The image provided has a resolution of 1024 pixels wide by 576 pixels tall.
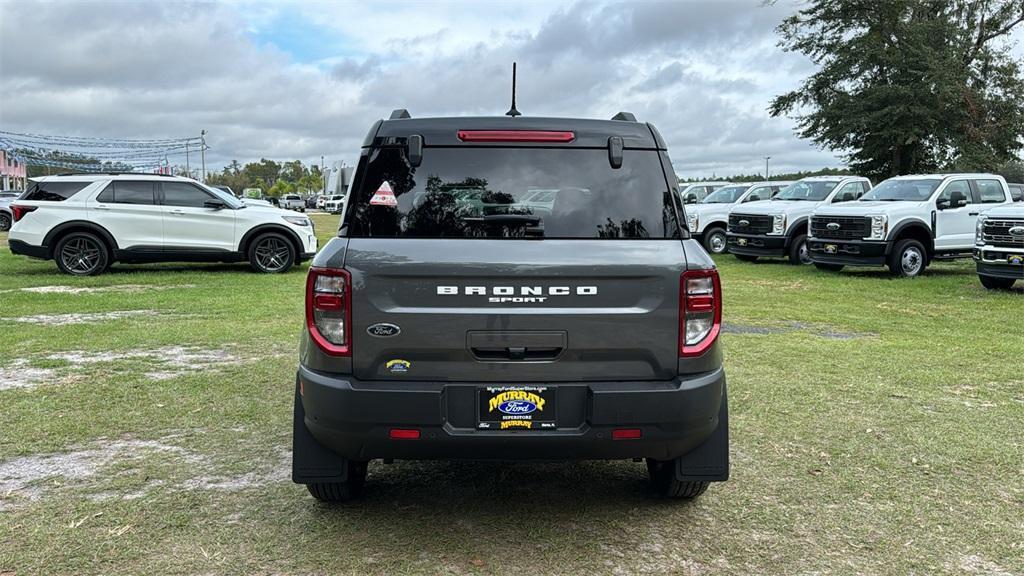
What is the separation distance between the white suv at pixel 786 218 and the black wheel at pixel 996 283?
14.7 feet

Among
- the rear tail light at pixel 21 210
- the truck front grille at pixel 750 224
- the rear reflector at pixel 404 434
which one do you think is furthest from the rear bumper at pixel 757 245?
the rear reflector at pixel 404 434

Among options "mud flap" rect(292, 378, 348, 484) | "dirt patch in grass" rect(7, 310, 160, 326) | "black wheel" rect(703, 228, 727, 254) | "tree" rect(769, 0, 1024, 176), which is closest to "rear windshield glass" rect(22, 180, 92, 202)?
"dirt patch in grass" rect(7, 310, 160, 326)

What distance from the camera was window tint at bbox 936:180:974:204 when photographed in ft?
51.3

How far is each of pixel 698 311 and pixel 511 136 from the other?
1.10 metres

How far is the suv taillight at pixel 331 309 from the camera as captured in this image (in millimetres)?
3373

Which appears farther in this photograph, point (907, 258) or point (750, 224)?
point (750, 224)

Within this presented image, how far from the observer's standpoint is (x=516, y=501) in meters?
4.24

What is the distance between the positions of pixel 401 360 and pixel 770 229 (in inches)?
643

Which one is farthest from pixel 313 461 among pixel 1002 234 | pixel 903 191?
pixel 903 191

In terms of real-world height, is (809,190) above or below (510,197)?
above

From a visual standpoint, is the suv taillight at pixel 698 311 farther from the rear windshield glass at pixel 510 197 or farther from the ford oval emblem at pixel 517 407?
the ford oval emblem at pixel 517 407

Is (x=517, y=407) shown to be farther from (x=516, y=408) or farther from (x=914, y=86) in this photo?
(x=914, y=86)

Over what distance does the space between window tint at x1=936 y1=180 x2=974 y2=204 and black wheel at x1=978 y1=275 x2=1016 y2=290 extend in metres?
2.33

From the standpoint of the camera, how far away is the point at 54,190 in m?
14.3
